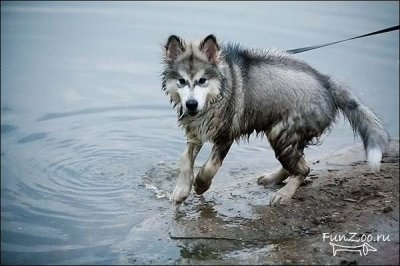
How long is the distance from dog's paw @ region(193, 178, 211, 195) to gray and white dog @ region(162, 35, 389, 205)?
0.04 ft

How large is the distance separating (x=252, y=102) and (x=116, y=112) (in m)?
4.30

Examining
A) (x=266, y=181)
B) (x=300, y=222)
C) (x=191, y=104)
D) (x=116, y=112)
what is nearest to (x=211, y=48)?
(x=191, y=104)

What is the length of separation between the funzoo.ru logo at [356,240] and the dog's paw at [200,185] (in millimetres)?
1503

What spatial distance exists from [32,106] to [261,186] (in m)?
4.93

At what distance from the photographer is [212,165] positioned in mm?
6047

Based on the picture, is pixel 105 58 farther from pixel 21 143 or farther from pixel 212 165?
pixel 212 165

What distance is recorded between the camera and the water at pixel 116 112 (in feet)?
19.6

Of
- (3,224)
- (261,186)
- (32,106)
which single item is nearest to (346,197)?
(261,186)

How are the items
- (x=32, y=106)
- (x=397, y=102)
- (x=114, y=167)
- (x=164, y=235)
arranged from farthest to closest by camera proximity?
(x=397, y=102) < (x=32, y=106) < (x=114, y=167) < (x=164, y=235)

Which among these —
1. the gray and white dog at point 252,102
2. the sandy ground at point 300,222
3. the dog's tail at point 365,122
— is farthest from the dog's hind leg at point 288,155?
the dog's tail at point 365,122

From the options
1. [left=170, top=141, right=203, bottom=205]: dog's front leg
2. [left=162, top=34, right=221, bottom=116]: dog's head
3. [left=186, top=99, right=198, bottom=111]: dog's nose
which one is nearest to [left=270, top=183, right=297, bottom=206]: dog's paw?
[left=170, top=141, right=203, bottom=205]: dog's front leg

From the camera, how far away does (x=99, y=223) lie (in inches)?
241

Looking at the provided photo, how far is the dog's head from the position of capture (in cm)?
575

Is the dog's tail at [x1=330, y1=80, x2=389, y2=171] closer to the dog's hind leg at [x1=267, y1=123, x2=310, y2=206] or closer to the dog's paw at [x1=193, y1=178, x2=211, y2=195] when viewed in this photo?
the dog's hind leg at [x1=267, y1=123, x2=310, y2=206]
